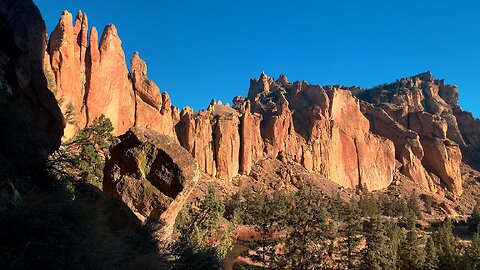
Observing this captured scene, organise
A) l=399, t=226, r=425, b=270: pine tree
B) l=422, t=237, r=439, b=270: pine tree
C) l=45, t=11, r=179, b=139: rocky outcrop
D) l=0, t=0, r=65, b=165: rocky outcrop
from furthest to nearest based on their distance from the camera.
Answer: l=45, t=11, r=179, b=139: rocky outcrop
l=399, t=226, r=425, b=270: pine tree
l=422, t=237, r=439, b=270: pine tree
l=0, t=0, r=65, b=165: rocky outcrop

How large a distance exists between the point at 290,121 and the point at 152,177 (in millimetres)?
104250

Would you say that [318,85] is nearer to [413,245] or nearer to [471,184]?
[471,184]

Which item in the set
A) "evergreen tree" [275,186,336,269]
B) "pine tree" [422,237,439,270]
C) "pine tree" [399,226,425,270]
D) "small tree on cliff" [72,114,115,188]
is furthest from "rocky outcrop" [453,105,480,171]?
"small tree on cliff" [72,114,115,188]

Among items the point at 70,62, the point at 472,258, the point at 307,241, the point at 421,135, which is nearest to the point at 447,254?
the point at 472,258

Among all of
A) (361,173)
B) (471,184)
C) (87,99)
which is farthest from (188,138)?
(471,184)

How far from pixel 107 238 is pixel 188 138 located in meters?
83.0

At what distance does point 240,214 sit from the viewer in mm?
67750

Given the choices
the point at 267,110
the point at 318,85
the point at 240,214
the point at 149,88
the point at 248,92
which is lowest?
the point at 240,214

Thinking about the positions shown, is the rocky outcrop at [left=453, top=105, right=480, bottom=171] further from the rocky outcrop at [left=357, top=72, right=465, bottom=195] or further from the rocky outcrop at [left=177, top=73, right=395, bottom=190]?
the rocky outcrop at [left=177, top=73, right=395, bottom=190]

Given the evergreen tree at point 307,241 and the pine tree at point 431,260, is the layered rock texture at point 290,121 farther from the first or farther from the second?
the pine tree at point 431,260

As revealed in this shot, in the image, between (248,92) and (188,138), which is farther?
(248,92)

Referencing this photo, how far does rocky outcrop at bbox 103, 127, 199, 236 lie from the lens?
18.7 meters

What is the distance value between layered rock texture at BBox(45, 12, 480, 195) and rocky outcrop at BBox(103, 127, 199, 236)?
147 feet

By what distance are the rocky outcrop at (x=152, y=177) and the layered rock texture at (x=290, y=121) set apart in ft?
147
